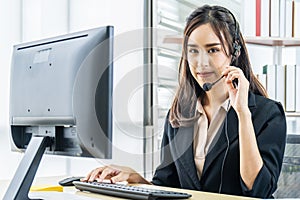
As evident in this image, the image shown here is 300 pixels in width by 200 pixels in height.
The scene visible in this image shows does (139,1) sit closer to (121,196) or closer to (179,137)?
(179,137)

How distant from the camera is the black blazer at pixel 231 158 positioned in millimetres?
1729

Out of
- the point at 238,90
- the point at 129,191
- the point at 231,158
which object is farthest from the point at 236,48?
the point at 129,191

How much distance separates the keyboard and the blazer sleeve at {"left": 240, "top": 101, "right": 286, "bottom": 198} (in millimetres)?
354

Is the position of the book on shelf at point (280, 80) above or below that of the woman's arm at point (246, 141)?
above

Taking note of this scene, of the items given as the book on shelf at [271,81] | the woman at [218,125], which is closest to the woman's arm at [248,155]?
the woman at [218,125]

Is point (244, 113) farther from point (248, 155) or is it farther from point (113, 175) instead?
point (113, 175)

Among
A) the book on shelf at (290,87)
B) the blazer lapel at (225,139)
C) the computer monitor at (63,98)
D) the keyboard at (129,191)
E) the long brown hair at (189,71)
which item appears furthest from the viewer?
the book on shelf at (290,87)

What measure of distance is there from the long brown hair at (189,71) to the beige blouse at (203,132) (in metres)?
0.03

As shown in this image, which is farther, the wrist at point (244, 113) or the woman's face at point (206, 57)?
the woman's face at point (206, 57)

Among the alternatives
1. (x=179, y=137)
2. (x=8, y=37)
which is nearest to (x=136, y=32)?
(x=8, y=37)

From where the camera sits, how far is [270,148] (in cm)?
174

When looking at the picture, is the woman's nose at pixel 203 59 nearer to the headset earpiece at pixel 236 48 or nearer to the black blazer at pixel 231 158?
the headset earpiece at pixel 236 48

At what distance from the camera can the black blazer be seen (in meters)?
1.73

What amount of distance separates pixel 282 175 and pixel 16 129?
4.16 ft
